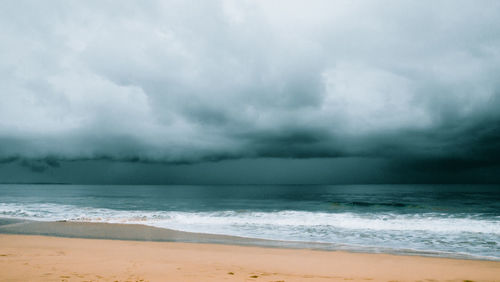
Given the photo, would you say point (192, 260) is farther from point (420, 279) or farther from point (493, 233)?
point (493, 233)

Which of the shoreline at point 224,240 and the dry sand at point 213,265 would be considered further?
the shoreline at point 224,240

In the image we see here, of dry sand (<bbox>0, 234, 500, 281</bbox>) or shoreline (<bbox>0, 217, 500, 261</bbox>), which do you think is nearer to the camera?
dry sand (<bbox>0, 234, 500, 281</bbox>)

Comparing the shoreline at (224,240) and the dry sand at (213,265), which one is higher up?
the dry sand at (213,265)

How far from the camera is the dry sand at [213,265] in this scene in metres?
8.06

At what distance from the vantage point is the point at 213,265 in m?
9.60

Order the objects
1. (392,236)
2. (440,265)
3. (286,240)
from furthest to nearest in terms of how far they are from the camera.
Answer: (392,236)
(286,240)
(440,265)

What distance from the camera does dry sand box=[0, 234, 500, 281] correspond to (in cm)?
806

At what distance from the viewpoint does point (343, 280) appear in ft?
26.7

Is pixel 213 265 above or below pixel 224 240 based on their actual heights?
A: above

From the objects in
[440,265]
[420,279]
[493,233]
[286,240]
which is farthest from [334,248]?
[493,233]

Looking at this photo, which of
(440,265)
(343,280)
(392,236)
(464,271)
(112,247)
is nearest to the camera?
(343,280)

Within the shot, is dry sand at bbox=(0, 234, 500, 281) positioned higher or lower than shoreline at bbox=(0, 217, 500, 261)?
higher

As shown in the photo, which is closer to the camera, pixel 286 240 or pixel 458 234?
pixel 286 240

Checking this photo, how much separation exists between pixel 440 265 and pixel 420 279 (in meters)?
2.42
